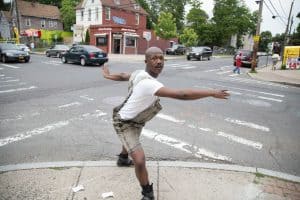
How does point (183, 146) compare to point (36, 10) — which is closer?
point (183, 146)

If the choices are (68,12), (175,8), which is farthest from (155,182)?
(175,8)

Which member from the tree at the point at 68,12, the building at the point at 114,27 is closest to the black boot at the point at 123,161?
the building at the point at 114,27

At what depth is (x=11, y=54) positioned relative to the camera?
70.2 ft

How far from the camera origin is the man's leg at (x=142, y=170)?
10.2 feet

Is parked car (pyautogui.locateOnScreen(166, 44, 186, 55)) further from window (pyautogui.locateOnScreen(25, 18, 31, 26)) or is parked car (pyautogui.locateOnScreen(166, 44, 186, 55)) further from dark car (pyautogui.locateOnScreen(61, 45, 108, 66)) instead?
A: window (pyautogui.locateOnScreen(25, 18, 31, 26))

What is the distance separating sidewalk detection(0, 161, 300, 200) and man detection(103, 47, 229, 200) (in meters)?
0.55

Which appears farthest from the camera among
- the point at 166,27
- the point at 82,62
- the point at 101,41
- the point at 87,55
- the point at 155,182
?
the point at 101,41

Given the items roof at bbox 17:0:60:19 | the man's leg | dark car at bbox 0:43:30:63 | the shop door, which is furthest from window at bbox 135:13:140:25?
the man's leg

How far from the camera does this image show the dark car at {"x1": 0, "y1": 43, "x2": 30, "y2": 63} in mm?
21359

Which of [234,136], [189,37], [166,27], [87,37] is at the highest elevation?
[166,27]

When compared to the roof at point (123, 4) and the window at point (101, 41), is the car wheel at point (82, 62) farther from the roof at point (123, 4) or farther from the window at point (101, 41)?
the roof at point (123, 4)

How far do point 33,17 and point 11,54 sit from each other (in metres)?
44.8

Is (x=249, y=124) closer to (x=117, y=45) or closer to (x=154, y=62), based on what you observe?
(x=154, y=62)

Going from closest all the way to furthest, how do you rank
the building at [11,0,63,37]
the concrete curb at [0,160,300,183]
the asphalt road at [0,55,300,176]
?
the concrete curb at [0,160,300,183] → the asphalt road at [0,55,300,176] → the building at [11,0,63,37]
